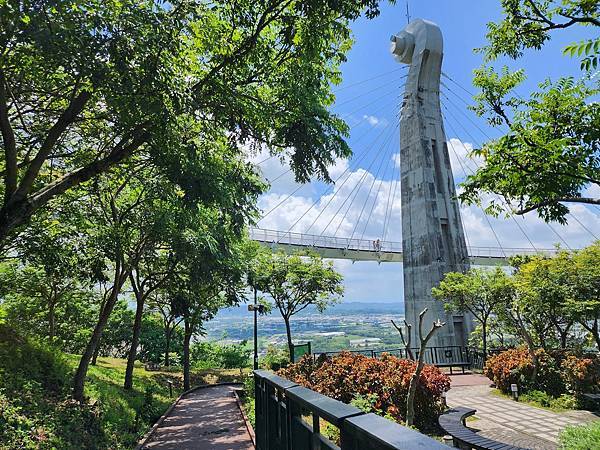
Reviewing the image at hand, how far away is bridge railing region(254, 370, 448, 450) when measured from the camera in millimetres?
997

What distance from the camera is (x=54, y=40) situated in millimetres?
3246

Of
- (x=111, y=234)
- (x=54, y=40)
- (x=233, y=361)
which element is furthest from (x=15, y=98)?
(x=233, y=361)

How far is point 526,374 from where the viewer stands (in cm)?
1108

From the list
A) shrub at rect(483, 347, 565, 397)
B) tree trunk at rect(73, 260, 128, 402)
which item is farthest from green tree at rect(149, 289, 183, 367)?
shrub at rect(483, 347, 565, 397)

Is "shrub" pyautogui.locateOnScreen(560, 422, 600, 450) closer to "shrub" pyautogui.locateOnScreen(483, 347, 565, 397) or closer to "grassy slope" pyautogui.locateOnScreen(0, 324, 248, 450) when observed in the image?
"shrub" pyautogui.locateOnScreen(483, 347, 565, 397)

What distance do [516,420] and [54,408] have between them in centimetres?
935

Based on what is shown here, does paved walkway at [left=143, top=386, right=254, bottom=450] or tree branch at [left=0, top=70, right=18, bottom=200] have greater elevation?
tree branch at [left=0, top=70, right=18, bottom=200]

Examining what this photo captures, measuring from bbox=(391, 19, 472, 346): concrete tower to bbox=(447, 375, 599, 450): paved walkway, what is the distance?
10.5 meters

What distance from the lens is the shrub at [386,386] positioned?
795cm

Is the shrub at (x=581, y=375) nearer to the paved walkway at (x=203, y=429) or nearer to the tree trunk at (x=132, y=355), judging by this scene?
the paved walkway at (x=203, y=429)

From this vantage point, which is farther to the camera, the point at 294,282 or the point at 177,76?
the point at 294,282

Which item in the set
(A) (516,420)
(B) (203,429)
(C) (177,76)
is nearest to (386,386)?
(A) (516,420)

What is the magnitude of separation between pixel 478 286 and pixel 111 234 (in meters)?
14.2

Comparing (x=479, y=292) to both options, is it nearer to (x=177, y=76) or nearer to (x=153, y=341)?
(x=177, y=76)
